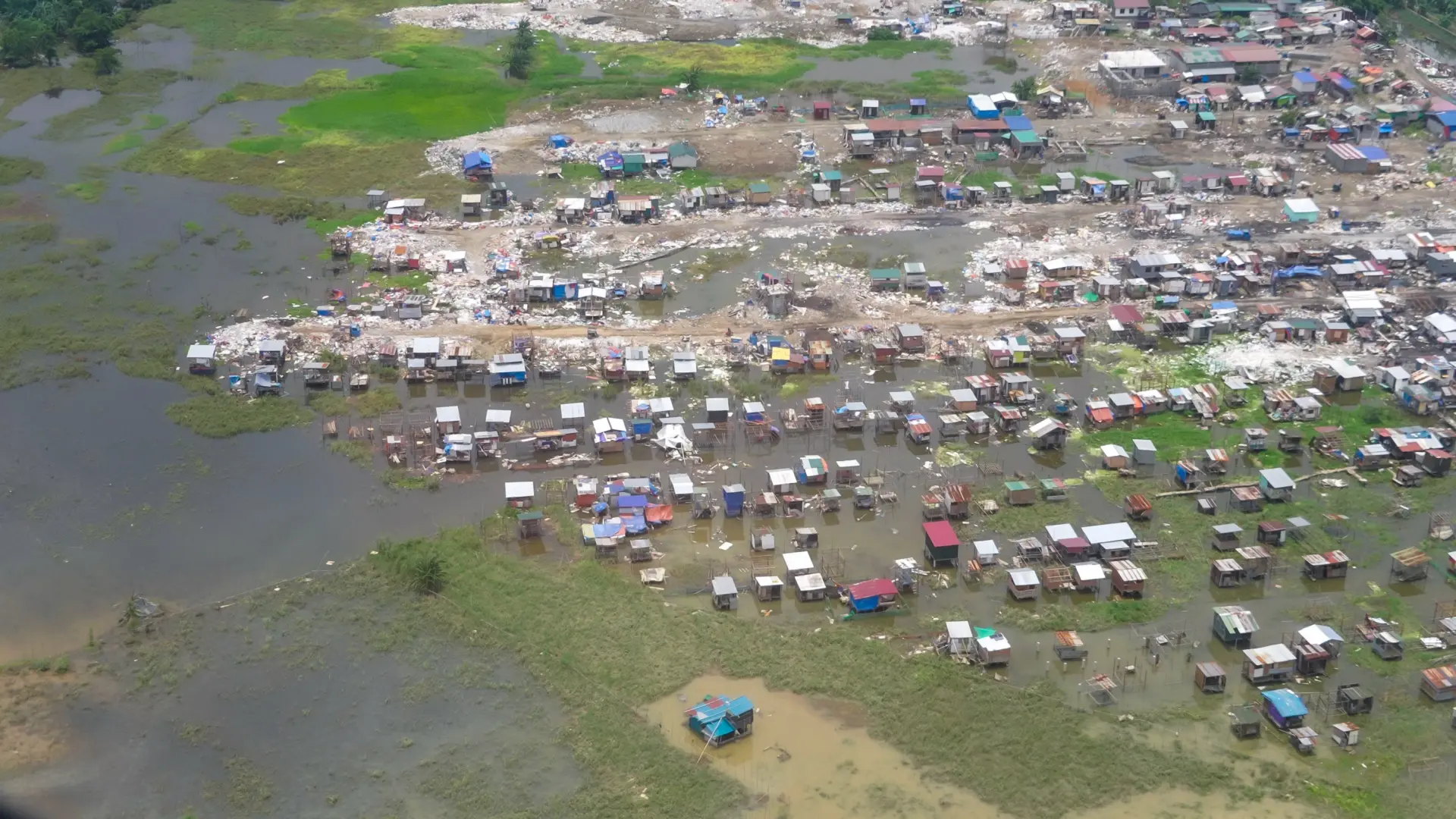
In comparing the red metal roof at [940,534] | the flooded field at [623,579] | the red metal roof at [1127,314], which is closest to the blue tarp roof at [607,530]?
the flooded field at [623,579]

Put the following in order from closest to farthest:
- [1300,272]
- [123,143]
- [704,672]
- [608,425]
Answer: [704,672] → [608,425] → [1300,272] → [123,143]

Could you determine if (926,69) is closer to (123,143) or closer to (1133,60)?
(1133,60)

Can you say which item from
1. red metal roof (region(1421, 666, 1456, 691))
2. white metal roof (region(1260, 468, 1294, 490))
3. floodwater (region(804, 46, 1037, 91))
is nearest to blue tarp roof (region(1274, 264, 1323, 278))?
white metal roof (region(1260, 468, 1294, 490))

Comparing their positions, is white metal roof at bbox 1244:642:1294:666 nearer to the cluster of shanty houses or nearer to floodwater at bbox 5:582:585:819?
floodwater at bbox 5:582:585:819

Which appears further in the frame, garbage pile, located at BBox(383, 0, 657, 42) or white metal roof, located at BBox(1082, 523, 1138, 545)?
garbage pile, located at BBox(383, 0, 657, 42)

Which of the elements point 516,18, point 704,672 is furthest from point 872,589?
point 516,18

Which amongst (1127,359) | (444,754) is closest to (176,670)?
(444,754)

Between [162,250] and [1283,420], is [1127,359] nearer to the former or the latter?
[1283,420]
